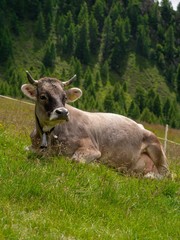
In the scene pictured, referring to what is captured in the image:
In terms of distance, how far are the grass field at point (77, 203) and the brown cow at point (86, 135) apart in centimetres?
71

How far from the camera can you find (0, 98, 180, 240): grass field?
538 centimetres

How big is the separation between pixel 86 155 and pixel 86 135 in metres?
0.71

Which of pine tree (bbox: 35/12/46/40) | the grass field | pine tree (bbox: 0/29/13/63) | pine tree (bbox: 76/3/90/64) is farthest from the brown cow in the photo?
pine tree (bbox: 35/12/46/40)

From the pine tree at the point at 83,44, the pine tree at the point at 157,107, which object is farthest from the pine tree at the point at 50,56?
the pine tree at the point at 157,107

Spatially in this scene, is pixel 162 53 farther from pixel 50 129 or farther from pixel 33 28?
pixel 50 129

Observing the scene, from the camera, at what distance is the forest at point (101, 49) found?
14000cm

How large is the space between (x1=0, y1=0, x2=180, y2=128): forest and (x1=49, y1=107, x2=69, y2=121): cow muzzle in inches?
4629

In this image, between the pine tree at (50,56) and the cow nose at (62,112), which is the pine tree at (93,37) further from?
the cow nose at (62,112)

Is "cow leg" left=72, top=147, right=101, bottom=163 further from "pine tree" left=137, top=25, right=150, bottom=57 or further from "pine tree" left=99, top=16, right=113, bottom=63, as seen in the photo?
"pine tree" left=137, top=25, right=150, bottom=57

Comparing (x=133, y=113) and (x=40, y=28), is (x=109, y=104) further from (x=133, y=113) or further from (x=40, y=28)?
(x=40, y=28)

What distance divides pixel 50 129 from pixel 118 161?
1913 mm

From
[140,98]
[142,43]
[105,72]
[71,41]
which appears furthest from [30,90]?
[142,43]

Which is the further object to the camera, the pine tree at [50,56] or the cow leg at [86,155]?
the pine tree at [50,56]

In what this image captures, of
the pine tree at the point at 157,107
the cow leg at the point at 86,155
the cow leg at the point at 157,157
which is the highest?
the cow leg at the point at 86,155
